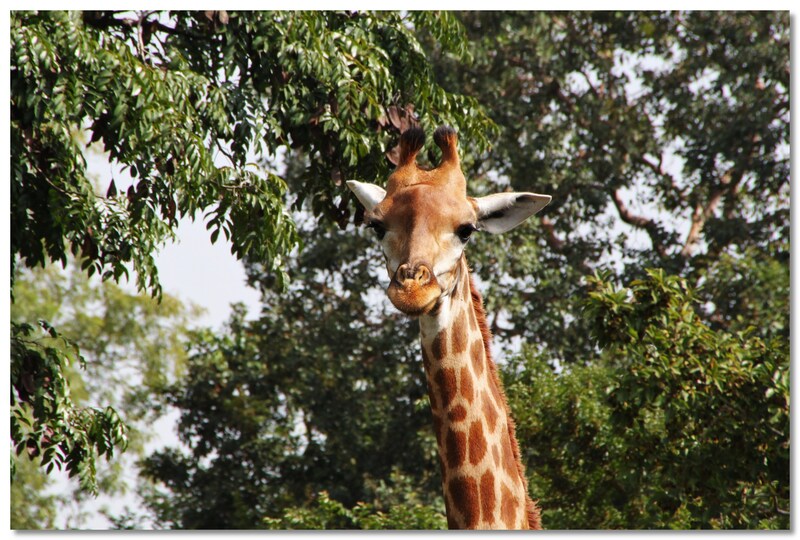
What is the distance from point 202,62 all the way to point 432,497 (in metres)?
7.80

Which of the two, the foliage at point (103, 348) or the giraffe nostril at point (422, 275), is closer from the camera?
the giraffe nostril at point (422, 275)

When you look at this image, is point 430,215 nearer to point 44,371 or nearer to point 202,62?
point 44,371

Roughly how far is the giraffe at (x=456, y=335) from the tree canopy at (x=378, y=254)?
181 centimetres

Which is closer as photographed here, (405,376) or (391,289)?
(391,289)

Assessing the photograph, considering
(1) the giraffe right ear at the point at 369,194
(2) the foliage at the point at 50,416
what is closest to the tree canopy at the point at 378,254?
(2) the foliage at the point at 50,416

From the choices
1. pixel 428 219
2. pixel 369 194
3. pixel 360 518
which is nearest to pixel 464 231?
pixel 428 219

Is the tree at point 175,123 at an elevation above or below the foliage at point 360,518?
above

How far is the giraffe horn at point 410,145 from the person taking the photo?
4.30 m

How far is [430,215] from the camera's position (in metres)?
3.97

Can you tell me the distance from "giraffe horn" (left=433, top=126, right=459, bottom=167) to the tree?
166cm

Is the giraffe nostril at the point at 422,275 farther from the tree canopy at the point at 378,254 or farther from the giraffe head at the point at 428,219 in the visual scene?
the tree canopy at the point at 378,254

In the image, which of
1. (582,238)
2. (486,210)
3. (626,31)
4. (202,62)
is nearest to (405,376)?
(582,238)

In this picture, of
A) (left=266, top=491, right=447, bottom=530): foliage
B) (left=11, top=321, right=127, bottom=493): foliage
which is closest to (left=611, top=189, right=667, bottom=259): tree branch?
(left=266, top=491, right=447, bottom=530): foliage

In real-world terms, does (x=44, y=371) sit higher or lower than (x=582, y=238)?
lower
